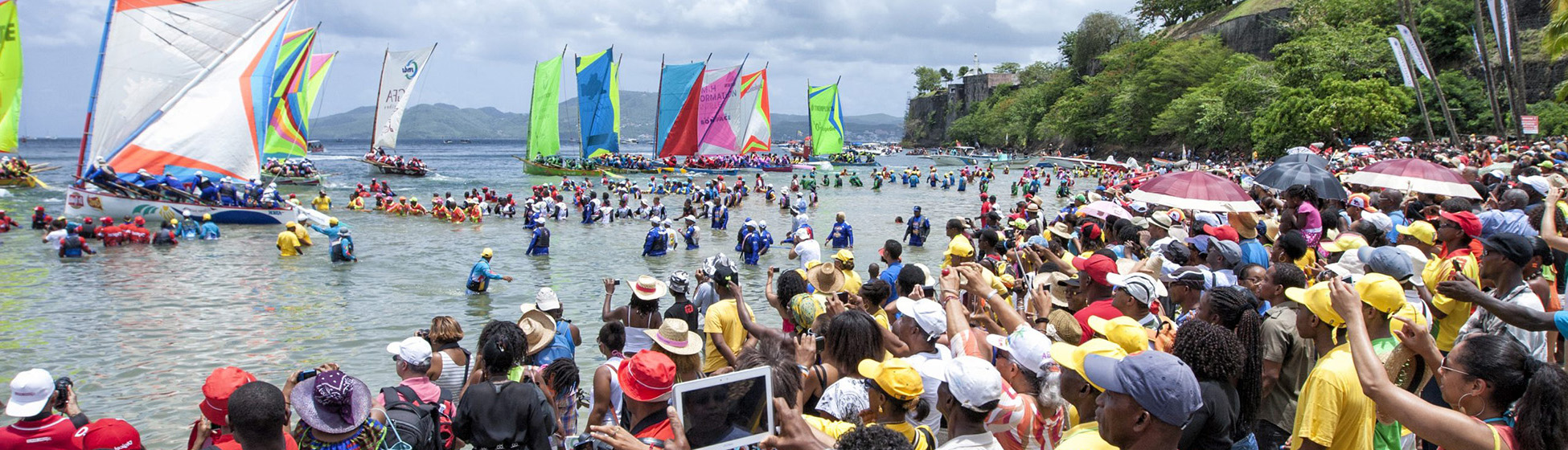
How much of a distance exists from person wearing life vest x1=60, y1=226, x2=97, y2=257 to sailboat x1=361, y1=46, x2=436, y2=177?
37.0 m

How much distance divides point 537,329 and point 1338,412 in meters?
4.41

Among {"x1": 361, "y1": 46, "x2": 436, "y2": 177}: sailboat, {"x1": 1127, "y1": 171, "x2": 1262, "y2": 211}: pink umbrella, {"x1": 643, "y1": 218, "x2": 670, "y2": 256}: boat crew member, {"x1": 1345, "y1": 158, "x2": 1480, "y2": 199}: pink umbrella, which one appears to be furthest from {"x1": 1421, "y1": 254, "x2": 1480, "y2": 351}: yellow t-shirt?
{"x1": 361, "y1": 46, "x2": 436, "y2": 177}: sailboat

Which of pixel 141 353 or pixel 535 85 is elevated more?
pixel 535 85

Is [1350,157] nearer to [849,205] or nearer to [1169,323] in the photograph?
[849,205]

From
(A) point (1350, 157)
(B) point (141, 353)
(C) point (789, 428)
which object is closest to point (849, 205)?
(A) point (1350, 157)

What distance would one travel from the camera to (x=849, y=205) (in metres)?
33.8

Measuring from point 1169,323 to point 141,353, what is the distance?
1076 centimetres

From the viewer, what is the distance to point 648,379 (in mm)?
3750

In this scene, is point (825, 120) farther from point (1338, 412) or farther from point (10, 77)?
point (1338, 412)

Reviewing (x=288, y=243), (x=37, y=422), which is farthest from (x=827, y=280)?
(x=288, y=243)

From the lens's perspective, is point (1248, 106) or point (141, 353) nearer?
point (141, 353)

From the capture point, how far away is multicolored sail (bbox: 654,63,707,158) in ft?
164

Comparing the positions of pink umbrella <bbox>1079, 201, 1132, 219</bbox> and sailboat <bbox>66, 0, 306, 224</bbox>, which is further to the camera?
sailboat <bbox>66, 0, 306, 224</bbox>

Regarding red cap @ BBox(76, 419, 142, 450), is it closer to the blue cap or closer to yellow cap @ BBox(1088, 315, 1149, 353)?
the blue cap
